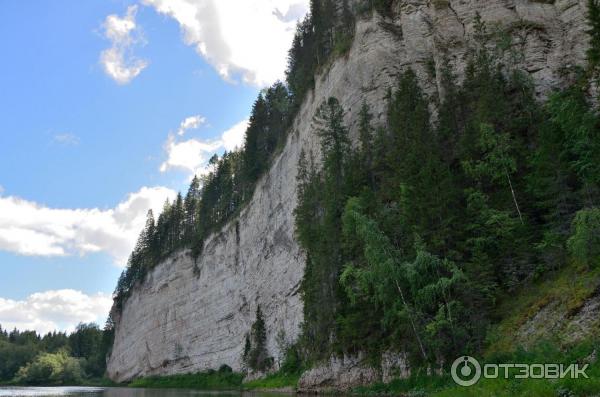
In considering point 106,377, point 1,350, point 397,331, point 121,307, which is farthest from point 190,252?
point 1,350

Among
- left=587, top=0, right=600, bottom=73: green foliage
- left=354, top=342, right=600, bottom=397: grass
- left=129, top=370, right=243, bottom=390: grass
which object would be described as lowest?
left=129, top=370, right=243, bottom=390: grass

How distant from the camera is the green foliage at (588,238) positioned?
22.2 m

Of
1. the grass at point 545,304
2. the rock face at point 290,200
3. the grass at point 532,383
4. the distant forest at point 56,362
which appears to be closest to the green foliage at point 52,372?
the distant forest at point 56,362

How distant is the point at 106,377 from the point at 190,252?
44.3 m

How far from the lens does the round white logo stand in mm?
21755

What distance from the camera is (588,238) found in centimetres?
2233

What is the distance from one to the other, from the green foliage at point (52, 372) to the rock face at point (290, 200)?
31.1 meters

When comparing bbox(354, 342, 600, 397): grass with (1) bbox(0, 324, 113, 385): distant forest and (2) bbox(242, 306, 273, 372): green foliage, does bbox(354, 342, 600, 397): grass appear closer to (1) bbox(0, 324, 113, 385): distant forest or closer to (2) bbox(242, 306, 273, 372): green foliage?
(2) bbox(242, 306, 273, 372): green foliage

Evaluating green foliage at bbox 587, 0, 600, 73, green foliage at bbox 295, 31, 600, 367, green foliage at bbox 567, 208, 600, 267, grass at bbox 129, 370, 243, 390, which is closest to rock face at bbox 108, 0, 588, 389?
grass at bbox 129, 370, 243, 390

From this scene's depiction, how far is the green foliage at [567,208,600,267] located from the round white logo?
684 cm

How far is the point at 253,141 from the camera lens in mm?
71375

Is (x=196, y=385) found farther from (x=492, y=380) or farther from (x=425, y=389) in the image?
(x=492, y=380)

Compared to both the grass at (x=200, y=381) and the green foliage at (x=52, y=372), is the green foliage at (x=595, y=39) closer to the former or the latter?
the grass at (x=200, y=381)

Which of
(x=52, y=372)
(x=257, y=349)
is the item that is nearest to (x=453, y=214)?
(x=257, y=349)
